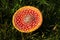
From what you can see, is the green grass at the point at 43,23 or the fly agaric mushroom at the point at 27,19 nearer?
the fly agaric mushroom at the point at 27,19

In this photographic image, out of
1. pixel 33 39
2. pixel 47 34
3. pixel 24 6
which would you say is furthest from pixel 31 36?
pixel 24 6

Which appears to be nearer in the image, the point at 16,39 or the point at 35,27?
the point at 35,27

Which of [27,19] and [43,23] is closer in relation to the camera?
[27,19]

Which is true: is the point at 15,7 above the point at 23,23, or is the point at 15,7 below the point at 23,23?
above

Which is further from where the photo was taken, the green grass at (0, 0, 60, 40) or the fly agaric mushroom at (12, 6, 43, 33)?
the green grass at (0, 0, 60, 40)

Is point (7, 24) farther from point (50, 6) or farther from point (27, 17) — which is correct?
point (50, 6)
